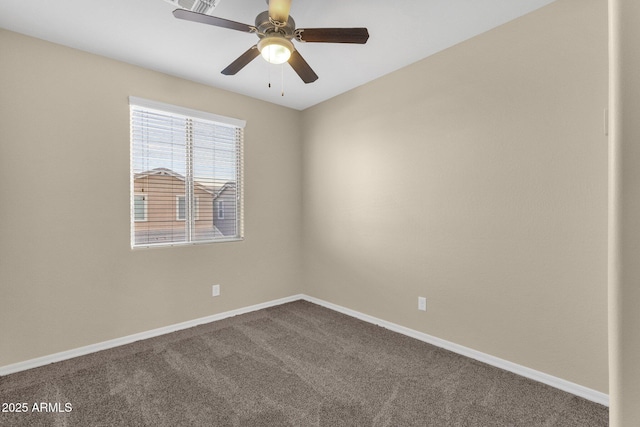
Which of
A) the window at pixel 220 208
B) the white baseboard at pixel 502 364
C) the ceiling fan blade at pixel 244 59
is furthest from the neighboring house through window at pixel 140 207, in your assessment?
the white baseboard at pixel 502 364

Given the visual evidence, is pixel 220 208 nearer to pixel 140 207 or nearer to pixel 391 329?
pixel 140 207

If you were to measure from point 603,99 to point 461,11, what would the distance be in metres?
1.08

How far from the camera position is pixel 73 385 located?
208 cm

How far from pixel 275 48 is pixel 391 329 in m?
2.71

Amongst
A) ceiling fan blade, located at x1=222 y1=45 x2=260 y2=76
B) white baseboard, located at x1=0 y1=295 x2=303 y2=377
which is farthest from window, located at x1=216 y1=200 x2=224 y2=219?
ceiling fan blade, located at x1=222 y1=45 x2=260 y2=76

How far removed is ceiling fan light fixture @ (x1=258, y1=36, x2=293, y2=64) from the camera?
1780 millimetres

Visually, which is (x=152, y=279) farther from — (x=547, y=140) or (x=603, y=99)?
(x=603, y=99)

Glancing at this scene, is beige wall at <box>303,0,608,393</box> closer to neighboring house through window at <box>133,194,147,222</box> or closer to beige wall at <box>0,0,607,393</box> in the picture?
beige wall at <box>0,0,607,393</box>

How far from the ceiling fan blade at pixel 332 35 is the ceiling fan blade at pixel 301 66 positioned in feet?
0.50

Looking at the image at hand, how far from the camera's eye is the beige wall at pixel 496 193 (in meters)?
1.91

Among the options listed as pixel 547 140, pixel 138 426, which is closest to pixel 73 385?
pixel 138 426

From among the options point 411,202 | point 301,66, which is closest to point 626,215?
point 301,66

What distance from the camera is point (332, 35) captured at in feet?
5.87

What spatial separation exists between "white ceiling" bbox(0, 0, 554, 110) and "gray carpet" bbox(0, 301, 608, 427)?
2.60m
